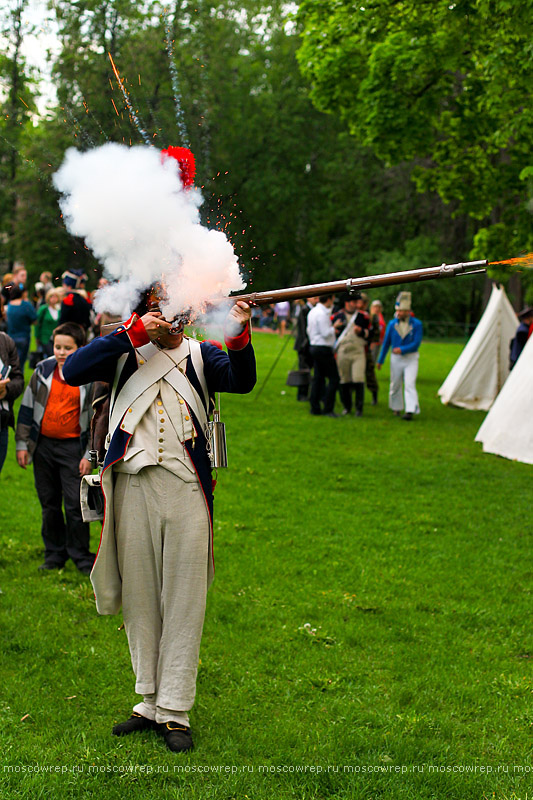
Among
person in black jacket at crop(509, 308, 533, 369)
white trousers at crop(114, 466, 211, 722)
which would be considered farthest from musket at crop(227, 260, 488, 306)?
→ person in black jacket at crop(509, 308, 533, 369)

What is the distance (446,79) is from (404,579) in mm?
9470

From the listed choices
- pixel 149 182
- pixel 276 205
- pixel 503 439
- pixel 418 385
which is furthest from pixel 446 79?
pixel 276 205

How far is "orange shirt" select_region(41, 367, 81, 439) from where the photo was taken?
668 cm

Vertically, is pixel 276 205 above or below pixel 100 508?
above

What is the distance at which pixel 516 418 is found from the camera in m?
12.0

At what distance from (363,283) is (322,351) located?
1088 centimetres

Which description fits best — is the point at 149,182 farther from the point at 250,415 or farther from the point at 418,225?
the point at 418,225

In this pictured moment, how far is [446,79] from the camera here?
13234mm

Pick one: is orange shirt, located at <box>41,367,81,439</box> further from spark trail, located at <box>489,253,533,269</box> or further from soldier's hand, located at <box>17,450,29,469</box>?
spark trail, located at <box>489,253,533,269</box>

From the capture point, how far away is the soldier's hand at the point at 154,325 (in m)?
3.86


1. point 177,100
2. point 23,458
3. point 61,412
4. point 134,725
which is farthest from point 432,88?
point 134,725

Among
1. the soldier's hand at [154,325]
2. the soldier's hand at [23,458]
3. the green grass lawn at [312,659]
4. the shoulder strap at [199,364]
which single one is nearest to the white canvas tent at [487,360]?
the green grass lawn at [312,659]

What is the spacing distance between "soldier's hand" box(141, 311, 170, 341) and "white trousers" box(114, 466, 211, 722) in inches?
27.5

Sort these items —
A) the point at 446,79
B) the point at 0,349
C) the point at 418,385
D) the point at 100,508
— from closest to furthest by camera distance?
the point at 100,508
the point at 0,349
the point at 446,79
the point at 418,385
